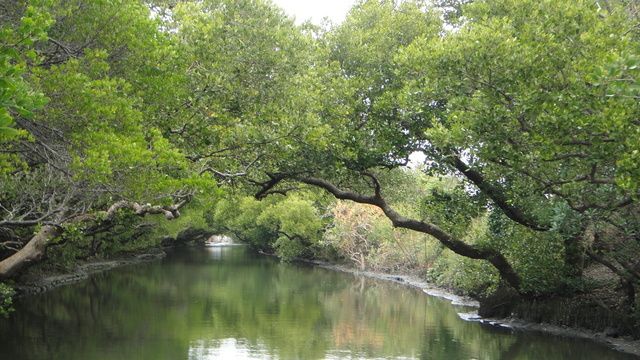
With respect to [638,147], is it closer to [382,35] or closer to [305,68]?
[305,68]

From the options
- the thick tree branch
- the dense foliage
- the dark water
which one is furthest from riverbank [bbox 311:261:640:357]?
the thick tree branch

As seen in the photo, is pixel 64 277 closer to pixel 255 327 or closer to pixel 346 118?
pixel 255 327

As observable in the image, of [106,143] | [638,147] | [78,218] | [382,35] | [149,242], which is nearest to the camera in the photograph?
[638,147]

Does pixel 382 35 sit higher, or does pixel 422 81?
pixel 382 35

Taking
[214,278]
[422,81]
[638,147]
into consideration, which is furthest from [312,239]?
[638,147]

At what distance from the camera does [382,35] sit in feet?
69.3

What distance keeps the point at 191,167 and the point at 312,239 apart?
35.6 m

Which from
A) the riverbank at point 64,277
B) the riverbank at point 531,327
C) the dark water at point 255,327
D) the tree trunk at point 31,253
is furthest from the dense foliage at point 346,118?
the riverbank at point 64,277

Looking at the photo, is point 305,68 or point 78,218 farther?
point 305,68

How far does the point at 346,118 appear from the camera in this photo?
62.8ft

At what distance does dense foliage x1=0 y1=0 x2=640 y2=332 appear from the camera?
1080 cm

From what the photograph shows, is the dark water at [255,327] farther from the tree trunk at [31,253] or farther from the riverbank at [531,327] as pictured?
the tree trunk at [31,253]

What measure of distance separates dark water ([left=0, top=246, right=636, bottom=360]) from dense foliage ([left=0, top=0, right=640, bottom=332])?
257cm

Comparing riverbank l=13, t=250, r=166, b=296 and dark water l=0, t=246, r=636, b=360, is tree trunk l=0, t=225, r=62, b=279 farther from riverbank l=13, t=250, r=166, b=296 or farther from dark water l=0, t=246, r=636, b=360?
riverbank l=13, t=250, r=166, b=296
